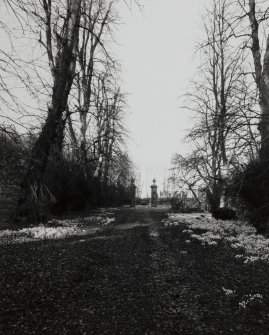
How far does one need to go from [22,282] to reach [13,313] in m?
1.34

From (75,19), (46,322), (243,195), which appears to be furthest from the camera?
(75,19)

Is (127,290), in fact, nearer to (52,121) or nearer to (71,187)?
(52,121)

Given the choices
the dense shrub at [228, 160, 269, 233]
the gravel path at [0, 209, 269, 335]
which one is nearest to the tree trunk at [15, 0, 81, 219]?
the gravel path at [0, 209, 269, 335]

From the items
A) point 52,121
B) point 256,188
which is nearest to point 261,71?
point 256,188

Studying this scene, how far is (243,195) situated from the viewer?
12711 millimetres

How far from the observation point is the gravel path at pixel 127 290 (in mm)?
4457

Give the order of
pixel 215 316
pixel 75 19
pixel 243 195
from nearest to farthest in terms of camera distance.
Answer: pixel 215 316, pixel 243 195, pixel 75 19

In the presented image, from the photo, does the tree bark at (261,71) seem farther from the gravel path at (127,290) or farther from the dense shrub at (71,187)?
the dense shrub at (71,187)

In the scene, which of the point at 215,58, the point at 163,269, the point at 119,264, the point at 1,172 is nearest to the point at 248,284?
the point at 163,269

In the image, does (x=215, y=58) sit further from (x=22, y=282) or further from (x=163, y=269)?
(x=22, y=282)

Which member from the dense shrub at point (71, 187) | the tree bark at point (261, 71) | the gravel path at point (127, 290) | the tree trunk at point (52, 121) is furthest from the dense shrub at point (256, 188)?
the dense shrub at point (71, 187)

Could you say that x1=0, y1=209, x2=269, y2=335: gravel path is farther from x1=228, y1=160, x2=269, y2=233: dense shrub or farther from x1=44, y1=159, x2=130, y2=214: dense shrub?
x1=44, y1=159, x2=130, y2=214: dense shrub

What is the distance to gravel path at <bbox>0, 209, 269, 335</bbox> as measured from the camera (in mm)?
4457

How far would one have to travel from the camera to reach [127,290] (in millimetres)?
5812
